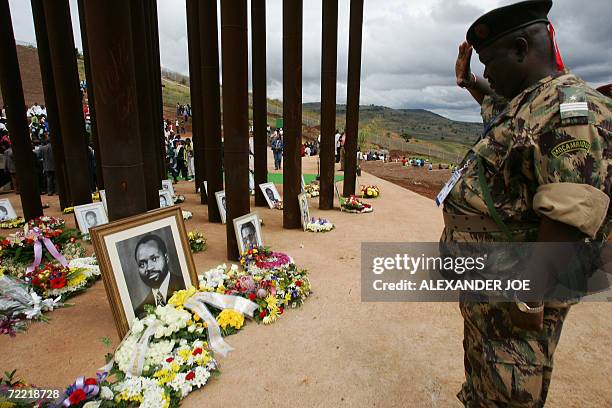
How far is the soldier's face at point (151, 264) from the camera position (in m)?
3.52

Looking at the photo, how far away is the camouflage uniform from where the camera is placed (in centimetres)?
131

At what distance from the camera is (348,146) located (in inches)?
417

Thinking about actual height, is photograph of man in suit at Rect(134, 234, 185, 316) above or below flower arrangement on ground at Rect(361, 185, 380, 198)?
above

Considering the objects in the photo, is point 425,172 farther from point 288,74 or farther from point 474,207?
point 474,207

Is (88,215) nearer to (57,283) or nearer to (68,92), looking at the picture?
(68,92)

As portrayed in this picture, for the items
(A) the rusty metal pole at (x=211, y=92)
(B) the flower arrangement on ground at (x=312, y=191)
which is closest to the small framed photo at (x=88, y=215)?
(A) the rusty metal pole at (x=211, y=92)

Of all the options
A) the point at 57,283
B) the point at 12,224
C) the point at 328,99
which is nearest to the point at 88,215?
the point at 12,224

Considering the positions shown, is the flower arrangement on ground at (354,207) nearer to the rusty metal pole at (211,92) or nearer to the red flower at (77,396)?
the rusty metal pole at (211,92)

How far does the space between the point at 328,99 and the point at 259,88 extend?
1892 mm

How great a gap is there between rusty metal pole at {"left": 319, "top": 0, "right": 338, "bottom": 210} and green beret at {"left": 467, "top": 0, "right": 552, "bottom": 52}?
7765 millimetres

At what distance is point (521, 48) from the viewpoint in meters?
1.54

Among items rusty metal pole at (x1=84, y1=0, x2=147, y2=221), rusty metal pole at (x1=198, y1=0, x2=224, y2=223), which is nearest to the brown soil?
rusty metal pole at (x1=198, y1=0, x2=224, y2=223)

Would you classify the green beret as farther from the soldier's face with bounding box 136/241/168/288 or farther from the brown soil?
the brown soil

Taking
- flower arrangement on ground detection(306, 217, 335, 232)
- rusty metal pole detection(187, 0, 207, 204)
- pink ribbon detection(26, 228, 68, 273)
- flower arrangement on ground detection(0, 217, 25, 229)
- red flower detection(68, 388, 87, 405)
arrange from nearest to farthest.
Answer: red flower detection(68, 388, 87, 405) < pink ribbon detection(26, 228, 68, 273) < flower arrangement on ground detection(0, 217, 25, 229) < flower arrangement on ground detection(306, 217, 335, 232) < rusty metal pole detection(187, 0, 207, 204)
